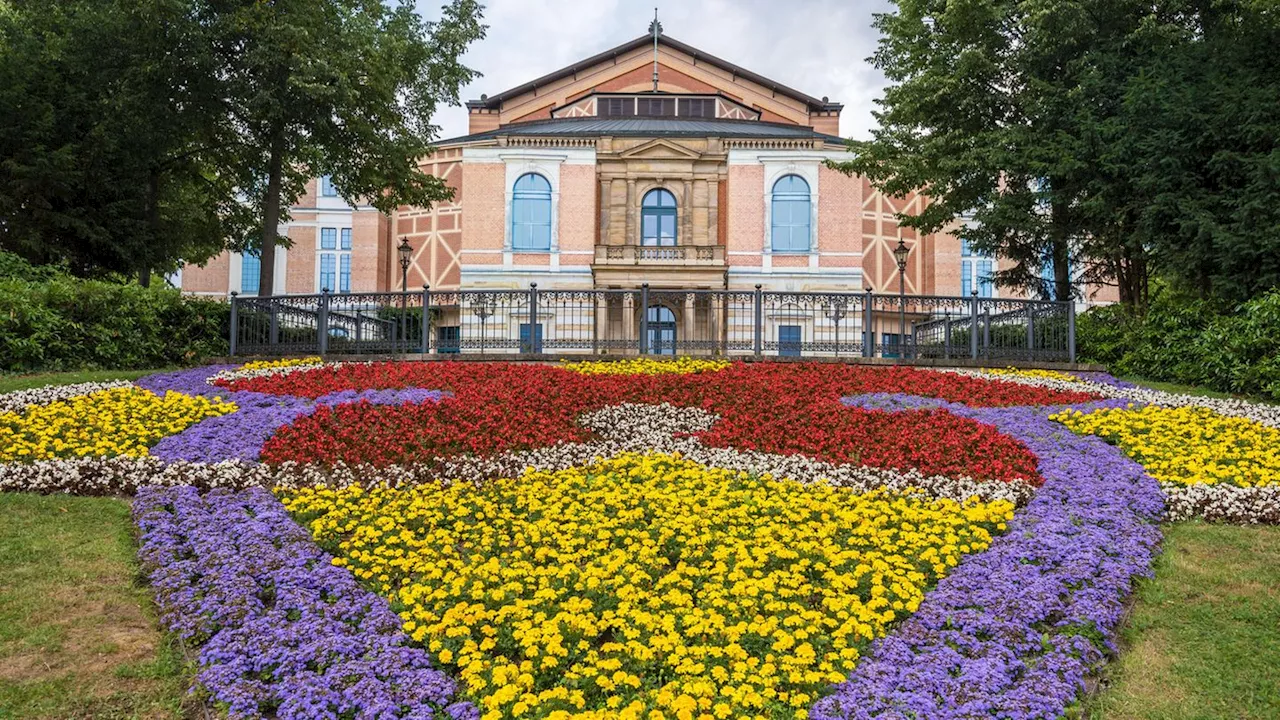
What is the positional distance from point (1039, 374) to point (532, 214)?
77.3ft

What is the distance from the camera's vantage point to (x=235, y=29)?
62.0 ft

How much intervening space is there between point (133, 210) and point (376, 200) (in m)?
5.94

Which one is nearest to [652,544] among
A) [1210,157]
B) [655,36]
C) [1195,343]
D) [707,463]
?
[707,463]

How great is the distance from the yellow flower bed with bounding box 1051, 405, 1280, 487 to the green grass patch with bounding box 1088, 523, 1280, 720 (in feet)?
4.89

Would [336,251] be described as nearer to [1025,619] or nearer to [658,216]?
[658,216]

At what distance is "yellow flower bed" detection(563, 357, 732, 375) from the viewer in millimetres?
14312

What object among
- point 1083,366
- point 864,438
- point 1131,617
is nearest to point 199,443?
point 864,438

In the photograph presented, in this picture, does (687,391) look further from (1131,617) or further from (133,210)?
(133,210)

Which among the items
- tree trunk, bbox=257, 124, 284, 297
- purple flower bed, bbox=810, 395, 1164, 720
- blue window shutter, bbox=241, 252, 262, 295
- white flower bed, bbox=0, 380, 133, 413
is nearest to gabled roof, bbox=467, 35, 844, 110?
blue window shutter, bbox=241, 252, 262, 295

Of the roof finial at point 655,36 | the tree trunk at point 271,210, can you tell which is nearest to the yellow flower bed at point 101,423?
the tree trunk at point 271,210

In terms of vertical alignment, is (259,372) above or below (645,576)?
above

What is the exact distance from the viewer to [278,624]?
491cm

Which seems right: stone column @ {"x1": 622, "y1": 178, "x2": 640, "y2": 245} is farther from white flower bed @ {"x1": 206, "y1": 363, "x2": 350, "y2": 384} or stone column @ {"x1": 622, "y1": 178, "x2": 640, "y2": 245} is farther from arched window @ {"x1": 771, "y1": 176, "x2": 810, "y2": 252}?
white flower bed @ {"x1": 206, "y1": 363, "x2": 350, "y2": 384}

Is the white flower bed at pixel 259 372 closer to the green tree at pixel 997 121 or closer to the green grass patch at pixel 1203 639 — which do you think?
the green grass patch at pixel 1203 639
